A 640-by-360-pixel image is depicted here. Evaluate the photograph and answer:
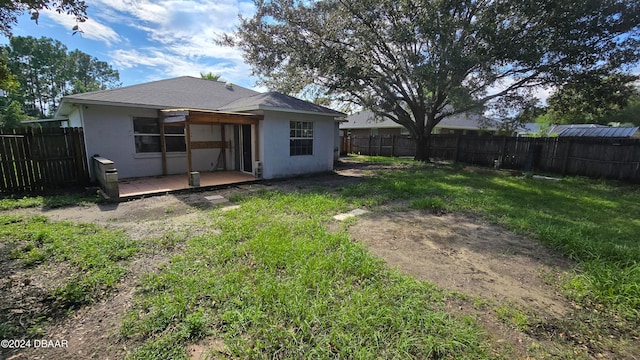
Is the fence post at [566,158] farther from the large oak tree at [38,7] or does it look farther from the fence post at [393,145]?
the large oak tree at [38,7]

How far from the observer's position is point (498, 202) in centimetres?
667

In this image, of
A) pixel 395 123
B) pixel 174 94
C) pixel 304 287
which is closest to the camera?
pixel 304 287

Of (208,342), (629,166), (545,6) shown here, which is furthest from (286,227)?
(629,166)

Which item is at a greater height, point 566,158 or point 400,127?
point 400,127

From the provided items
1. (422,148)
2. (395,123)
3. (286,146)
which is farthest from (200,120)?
(395,123)

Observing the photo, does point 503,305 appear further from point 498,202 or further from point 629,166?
point 629,166

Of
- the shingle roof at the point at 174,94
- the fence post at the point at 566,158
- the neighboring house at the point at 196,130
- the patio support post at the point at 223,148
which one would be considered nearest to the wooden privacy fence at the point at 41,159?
the neighboring house at the point at 196,130

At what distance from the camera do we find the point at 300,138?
401 inches

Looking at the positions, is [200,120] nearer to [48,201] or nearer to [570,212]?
[48,201]

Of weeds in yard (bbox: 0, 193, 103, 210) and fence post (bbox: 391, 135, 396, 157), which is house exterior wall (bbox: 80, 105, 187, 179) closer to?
weeds in yard (bbox: 0, 193, 103, 210)

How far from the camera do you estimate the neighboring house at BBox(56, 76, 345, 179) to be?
25.8ft

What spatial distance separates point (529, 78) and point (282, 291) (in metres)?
14.4

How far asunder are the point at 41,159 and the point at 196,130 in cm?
417

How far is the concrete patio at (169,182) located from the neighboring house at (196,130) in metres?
0.48
